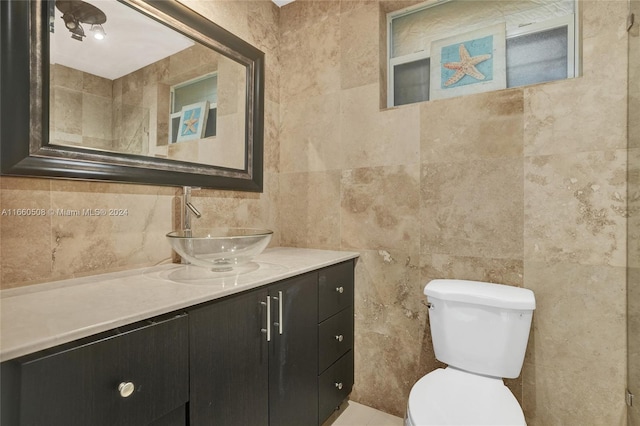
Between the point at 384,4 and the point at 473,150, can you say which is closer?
the point at 473,150

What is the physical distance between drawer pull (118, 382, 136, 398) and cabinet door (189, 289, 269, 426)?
17cm

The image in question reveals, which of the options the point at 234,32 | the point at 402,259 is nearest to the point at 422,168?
the point at 402,259

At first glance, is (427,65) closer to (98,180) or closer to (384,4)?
(384,4)

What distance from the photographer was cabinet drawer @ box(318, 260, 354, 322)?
151 cm

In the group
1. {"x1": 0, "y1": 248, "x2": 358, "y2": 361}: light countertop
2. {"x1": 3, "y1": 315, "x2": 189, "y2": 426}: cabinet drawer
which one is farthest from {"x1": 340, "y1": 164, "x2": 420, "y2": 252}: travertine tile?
{"x1": 3, "y1": 315, "x2": 189, "y2": 426}: cabinet drawer

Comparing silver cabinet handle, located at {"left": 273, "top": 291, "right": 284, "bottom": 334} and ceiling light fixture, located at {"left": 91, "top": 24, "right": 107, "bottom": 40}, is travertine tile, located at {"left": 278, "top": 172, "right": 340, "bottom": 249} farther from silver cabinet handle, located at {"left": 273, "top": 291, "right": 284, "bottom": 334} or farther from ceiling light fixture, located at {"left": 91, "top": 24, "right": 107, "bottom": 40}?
ceiling light fixture, located at {"left": 91, "top": 24, "right": 107, "bottom": 40}

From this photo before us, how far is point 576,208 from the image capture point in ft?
4.28

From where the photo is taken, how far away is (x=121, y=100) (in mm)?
1231

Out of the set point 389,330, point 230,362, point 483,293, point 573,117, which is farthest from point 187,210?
point 573,117

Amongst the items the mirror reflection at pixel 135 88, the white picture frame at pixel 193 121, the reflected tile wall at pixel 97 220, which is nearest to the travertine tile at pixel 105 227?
the reflected tile wall at pixel 97 220

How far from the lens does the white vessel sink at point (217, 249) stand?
1.16m

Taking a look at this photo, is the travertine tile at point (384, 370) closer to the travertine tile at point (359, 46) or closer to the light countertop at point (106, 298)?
the light countertop at point (106, 298)

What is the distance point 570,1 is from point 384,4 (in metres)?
0.91

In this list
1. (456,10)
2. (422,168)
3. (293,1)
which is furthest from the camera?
(293,1)
